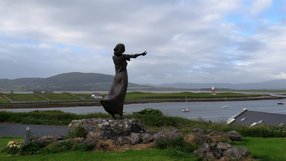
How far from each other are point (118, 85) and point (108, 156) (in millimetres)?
4527

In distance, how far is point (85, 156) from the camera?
14000 mm

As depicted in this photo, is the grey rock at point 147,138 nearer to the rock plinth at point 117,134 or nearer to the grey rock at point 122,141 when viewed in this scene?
the rock plinth at point 117,134

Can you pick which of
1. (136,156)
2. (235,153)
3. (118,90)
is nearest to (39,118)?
(118,90)

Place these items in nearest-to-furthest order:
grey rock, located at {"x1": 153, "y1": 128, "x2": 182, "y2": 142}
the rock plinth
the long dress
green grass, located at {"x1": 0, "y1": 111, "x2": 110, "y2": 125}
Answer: grey rock, located at {"x1": 153, "y1": 128, "x2": 182, "y2": 142}, the rock plinth, the long dress, green grass, located at {"x1": 0, "y1": 111, "x2": 110, "y2": 125}

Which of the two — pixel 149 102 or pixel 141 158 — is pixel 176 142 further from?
pixel 149 102

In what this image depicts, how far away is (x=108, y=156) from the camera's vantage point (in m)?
13.9

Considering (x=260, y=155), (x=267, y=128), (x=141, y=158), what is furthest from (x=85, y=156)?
(x=267, y=128)

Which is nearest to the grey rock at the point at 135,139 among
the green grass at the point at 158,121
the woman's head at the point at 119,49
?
the green grass at the point at 158,121

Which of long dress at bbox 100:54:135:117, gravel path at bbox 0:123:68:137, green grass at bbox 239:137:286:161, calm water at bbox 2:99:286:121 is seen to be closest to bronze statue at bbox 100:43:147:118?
long dress at bbox 100:54:135:117

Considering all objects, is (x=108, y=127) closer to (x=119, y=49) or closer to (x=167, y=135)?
(x=167, y=135)

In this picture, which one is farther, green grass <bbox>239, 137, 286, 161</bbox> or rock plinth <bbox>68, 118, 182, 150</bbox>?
rock plinth <bbox>68, 118, 182, 150</bbox>

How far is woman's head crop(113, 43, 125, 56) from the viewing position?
1784 centimetres

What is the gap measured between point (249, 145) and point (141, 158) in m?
4.73

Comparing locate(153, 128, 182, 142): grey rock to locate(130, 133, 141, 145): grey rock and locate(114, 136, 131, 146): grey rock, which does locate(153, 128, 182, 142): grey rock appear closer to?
locate(130, 133, 141, 145): grey rock
